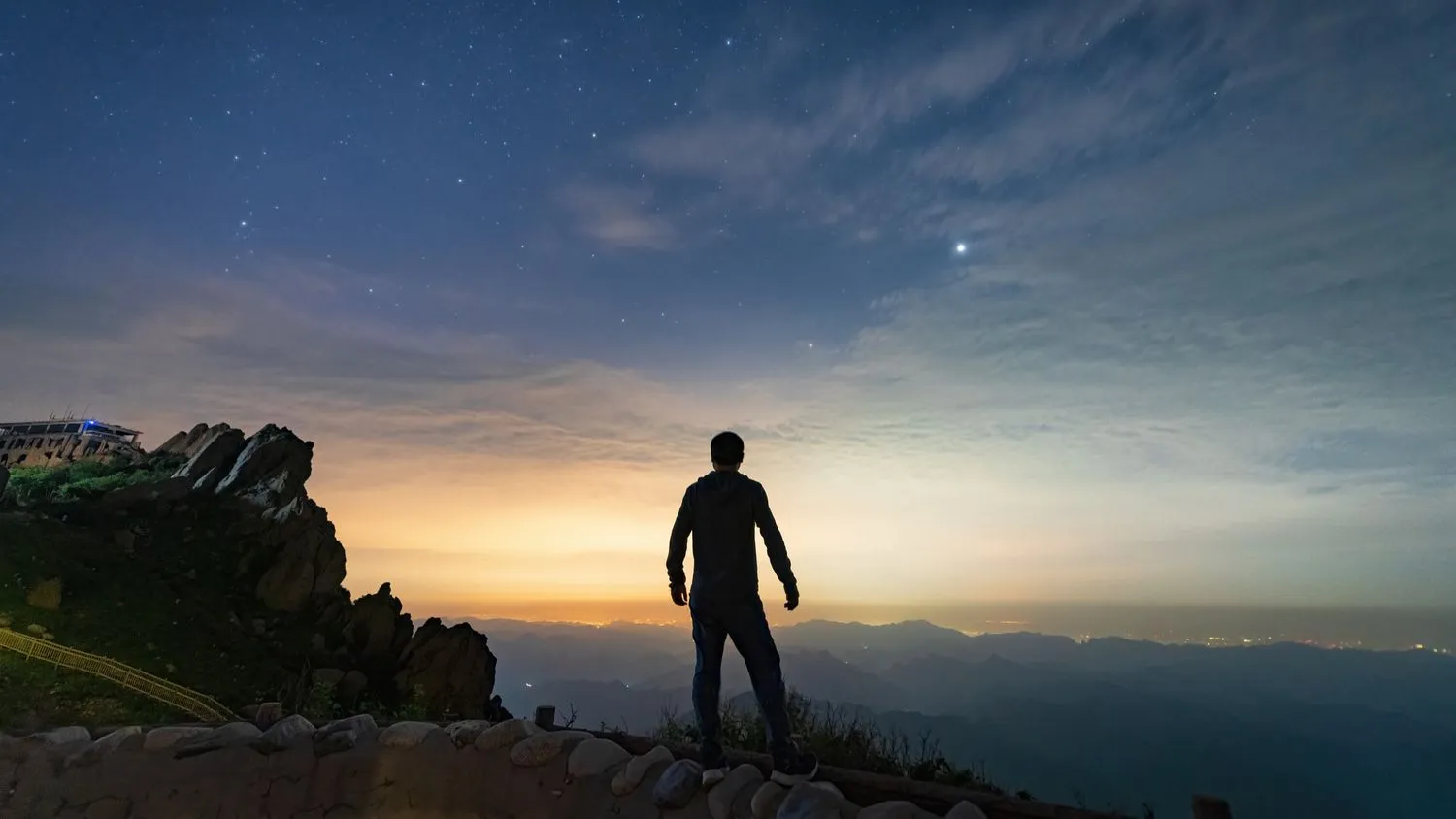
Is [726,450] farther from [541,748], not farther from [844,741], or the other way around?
[844,741]

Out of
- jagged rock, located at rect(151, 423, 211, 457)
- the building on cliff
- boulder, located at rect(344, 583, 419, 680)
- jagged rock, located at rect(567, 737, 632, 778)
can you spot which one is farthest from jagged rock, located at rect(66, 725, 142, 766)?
the building on cliff

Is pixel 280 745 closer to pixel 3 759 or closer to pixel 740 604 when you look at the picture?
pixel 3 759

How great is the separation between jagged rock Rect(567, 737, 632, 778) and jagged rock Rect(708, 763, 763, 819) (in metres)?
1.03

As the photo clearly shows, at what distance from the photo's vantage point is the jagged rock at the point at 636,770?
4.69 metres

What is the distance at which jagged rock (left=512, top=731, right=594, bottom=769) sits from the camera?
17.1 ft

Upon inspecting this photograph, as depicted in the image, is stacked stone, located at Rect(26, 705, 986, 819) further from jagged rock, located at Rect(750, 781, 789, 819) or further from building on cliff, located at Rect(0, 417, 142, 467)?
building on cliff, located at Rect(0, 417, 142, 467)

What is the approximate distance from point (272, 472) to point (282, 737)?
24529mm

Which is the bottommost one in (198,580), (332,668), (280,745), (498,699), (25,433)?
(498,699)

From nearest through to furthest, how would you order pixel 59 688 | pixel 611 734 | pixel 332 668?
pixel 611 734
pixel 59 688
pixel 332 668

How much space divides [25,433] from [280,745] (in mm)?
83172

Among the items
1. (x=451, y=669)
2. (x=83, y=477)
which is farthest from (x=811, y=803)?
(x=83, y=477)

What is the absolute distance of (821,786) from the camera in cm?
401

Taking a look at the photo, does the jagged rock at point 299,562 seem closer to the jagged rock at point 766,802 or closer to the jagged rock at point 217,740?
the jagged rock at point 217,740

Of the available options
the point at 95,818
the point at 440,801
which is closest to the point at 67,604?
the point at 95,818
